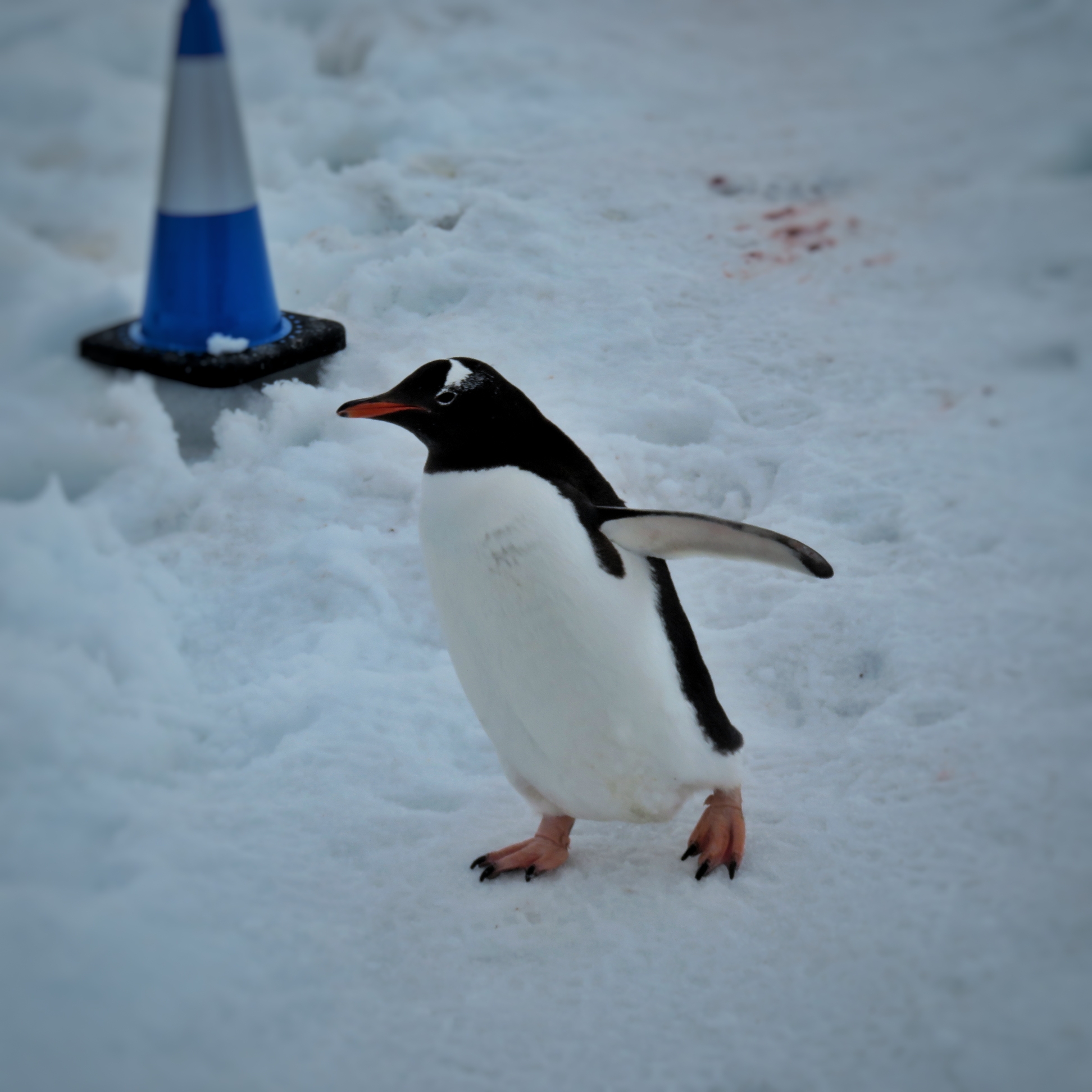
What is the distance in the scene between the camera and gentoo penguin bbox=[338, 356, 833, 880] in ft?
2.79

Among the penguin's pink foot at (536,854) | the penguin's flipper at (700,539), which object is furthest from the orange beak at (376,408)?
the penguin's pink foot at (536,854)

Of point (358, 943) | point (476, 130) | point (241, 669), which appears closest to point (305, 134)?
point (476, 130)

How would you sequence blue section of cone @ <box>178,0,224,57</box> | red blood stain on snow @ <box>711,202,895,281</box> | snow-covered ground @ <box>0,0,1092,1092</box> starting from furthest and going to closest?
red blood stain on snow @ <box>711,202,895,281</box>, blue section of cone @ <box>178,0,224,57</box>, snow-covered ground @ <box>0,0,1092,1092</box>

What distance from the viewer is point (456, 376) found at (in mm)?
862

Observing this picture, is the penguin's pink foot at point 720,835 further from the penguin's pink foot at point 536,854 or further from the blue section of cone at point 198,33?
the blue section of cone at point 198,33

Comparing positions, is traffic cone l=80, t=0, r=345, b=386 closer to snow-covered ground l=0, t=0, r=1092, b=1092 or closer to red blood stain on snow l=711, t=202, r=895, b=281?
snow-covered ground l=0, t=0, r=1092, b=1092

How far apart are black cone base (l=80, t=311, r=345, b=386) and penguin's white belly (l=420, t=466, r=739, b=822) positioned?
0.55m

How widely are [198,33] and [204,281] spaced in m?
0.27

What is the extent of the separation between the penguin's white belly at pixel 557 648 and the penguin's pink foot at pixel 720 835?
0.03 m

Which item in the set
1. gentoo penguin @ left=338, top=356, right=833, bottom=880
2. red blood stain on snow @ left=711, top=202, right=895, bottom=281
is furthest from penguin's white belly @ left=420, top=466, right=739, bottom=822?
red blood stain on snow @ left=711, top=202, right=895, bottom=281

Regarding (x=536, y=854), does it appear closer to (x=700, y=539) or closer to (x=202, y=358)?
(x=700, y=539)

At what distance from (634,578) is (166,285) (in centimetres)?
74

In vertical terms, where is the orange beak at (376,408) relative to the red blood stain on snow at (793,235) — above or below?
above

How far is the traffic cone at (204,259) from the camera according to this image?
1216 millimetres
